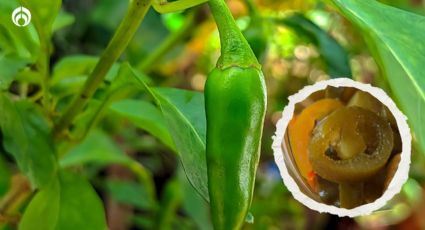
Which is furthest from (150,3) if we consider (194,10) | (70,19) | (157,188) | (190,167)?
(157,188)

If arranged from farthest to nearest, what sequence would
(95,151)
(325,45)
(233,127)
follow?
(95,151) < (325,45) < (233,127)

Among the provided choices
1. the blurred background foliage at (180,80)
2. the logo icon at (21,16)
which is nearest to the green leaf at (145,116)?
the blurred background foliage at (180,80)

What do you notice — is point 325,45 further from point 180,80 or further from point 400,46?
point 180,80

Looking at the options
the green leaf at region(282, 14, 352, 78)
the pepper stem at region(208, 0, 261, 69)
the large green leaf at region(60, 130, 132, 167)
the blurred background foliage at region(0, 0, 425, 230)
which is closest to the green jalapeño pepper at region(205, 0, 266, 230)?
the pepper stem at region(208, 0, 261, 69)

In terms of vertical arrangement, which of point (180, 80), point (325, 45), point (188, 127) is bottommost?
point (180, 80)

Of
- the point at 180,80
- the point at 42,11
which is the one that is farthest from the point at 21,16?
the point at 180,80
